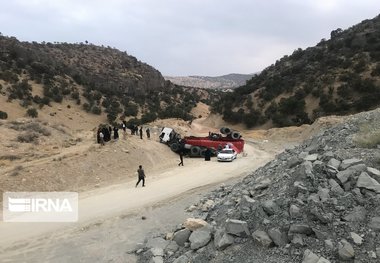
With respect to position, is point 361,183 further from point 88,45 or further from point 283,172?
point 88,45

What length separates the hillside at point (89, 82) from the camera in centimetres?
6475

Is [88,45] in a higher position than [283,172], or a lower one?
higher

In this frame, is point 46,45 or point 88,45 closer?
point 46,45

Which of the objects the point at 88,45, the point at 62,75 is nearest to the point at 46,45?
the point at 88,45

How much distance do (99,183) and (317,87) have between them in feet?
149

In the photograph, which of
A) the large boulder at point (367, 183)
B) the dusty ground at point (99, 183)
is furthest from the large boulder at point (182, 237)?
the large boulder at point (367, 183)

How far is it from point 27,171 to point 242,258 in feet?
58.8

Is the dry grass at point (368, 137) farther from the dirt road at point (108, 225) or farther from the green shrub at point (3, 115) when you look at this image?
the green shrub at point (3, 115)

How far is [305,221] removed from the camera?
10.3m

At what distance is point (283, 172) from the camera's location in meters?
13.9

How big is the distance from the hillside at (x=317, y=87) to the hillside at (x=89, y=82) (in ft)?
45.7

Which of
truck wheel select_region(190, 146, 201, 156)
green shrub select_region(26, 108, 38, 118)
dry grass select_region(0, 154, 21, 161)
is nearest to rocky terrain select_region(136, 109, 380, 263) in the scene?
dry grass select_region(0, 154, 21, 161)

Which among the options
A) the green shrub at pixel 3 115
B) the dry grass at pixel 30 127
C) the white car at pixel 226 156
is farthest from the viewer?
the green shrub at pixel 3 115

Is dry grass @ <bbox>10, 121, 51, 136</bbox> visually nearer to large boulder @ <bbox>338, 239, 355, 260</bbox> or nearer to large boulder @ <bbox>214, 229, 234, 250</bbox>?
large boulder @ <bbox>214, 229, 234, 250</bbox>
